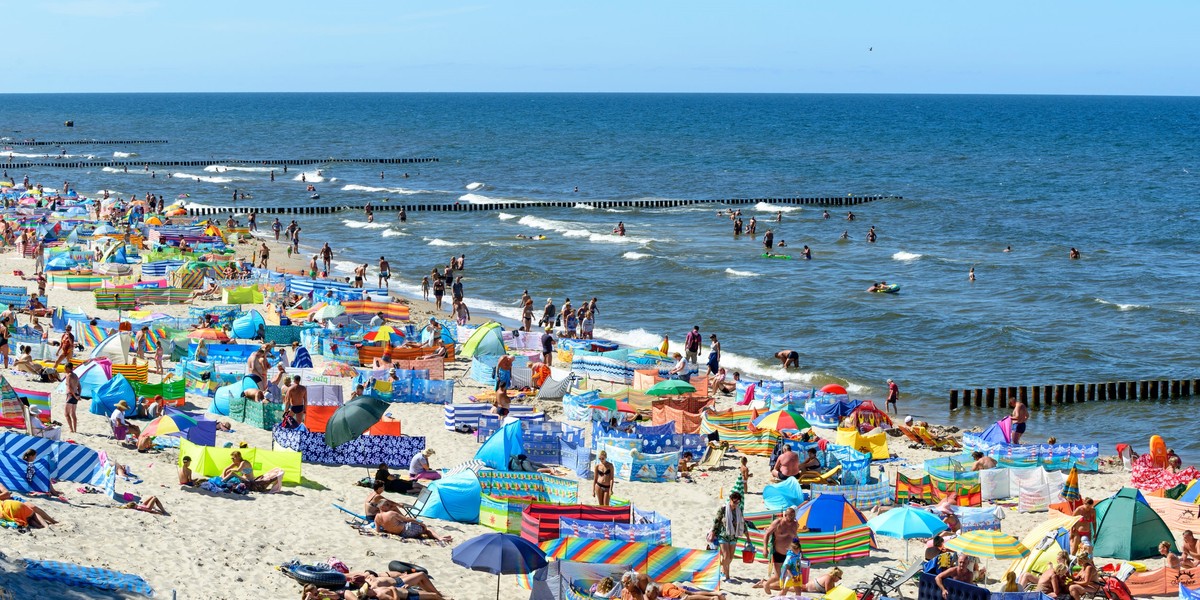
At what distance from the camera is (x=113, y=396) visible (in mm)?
18578

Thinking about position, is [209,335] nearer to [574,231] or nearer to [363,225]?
[574,231]

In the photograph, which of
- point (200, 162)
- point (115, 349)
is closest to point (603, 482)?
point (115, 349)

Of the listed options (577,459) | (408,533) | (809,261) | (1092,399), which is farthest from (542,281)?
(408,533)

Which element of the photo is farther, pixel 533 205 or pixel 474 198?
pixel 474 198

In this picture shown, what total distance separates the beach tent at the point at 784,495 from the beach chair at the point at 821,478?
116cm

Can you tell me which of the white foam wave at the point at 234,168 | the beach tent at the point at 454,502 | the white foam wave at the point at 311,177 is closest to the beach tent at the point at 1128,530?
the beach tent at the point at 454,502

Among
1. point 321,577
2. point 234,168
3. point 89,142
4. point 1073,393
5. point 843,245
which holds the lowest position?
point 1073,393

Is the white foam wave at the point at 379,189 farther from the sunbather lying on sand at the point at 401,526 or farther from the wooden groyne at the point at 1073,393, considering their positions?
the sunbather lying on sand at the point at 401,526

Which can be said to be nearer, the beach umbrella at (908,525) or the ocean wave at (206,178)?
the beach umbrella at (908,525)

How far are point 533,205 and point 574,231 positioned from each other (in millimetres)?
11867

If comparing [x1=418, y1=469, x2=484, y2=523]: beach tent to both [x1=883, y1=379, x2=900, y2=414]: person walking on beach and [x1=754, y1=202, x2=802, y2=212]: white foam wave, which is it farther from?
[x1=754, y1=202, x2=802, y2=212]: white foam wave

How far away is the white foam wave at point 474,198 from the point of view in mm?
68062

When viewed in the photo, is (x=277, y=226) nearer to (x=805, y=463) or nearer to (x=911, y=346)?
(x=911, y=346)

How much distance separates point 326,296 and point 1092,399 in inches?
699
